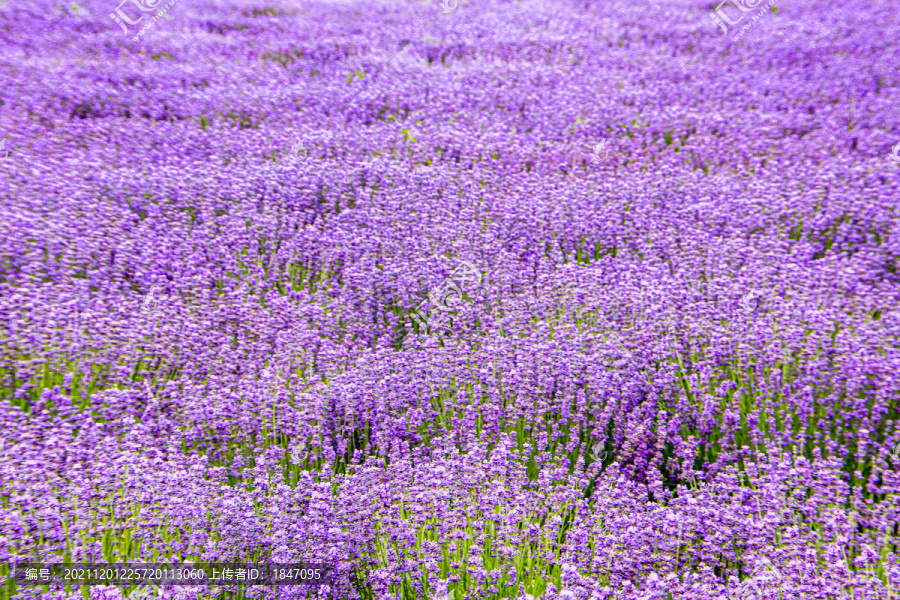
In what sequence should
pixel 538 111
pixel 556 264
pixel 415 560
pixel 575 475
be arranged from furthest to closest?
pixel 538 111 < pixel 556 264 < pixel 575 475 < pixel 415 560

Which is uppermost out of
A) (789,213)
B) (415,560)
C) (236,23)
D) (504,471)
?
(236,23)

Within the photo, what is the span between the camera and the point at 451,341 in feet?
9.11

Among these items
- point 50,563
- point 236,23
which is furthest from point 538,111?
point 236,23

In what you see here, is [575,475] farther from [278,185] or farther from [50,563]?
[278,185]

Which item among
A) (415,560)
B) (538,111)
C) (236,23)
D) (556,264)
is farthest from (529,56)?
(415,560)

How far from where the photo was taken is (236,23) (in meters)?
9.07

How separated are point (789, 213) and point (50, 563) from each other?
391 cm

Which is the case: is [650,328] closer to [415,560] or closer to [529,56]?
[415,560]

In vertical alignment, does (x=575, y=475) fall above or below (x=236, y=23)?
below

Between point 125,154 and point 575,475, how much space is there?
371 centimetres

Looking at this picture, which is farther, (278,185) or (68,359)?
(278,185)

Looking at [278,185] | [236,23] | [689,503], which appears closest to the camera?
[689,503]

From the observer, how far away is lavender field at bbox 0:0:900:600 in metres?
1.92

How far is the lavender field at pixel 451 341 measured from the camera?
6.28ft
